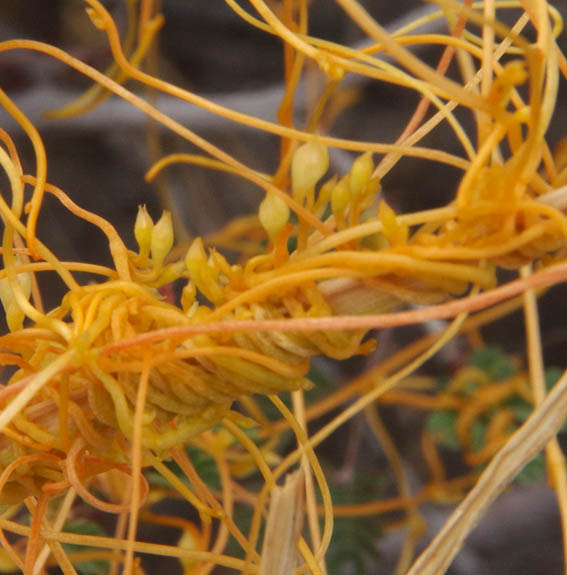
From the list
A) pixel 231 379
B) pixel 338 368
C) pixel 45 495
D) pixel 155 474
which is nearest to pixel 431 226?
pixel 231 379

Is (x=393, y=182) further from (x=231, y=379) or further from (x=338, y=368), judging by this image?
(x=231, y=379)

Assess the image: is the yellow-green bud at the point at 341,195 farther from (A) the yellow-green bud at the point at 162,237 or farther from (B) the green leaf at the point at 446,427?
(B) the green leaf at the point at 446,427

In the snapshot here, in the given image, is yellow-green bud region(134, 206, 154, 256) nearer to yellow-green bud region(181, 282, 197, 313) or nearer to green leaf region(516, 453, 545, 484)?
yellow-green bud region(181, 282, 197, 313)

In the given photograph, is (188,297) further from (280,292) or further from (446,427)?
(446,427)

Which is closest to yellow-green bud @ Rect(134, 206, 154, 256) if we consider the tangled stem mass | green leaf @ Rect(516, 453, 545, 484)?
the tangled stem mass

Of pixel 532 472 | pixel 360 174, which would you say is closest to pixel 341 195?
pixel 360 174

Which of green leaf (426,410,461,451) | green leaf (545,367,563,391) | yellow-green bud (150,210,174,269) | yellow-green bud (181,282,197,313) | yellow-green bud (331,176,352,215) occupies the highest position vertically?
yellow-green bud (331,176,352,215)
